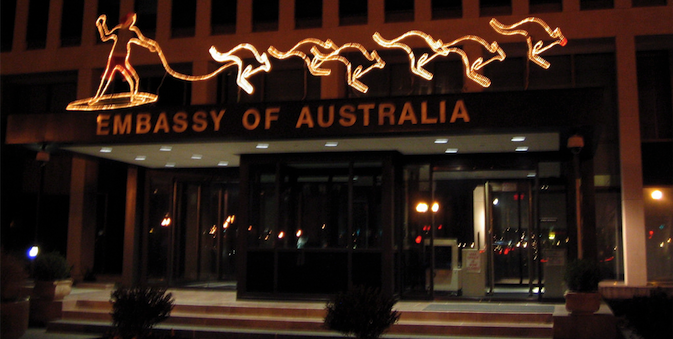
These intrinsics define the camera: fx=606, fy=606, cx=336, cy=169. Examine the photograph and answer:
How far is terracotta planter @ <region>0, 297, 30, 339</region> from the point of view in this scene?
10.4m

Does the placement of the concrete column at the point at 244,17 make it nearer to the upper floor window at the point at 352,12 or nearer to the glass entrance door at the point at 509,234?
the upper floor window at the point at 352,12

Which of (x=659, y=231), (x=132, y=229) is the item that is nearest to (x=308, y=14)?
(x=132, y=229)

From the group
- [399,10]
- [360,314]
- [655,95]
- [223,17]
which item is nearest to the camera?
[360,314]

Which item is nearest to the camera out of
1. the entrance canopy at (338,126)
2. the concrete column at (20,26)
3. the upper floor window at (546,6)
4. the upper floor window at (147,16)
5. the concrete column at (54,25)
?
the entrance canopy at (338,126)

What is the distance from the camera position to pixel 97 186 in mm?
19422

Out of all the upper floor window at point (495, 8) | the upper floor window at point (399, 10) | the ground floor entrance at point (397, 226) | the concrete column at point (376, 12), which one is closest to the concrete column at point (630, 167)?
the ground floor entrance at point (397, 226)

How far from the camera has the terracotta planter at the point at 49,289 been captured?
43.1 ft

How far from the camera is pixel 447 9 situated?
17.1 metres

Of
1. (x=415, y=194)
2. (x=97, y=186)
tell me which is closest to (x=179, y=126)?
(x=415, y=194)

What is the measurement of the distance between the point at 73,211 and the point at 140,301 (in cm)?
1055

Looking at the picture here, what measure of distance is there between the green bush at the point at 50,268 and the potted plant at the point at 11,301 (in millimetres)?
2341

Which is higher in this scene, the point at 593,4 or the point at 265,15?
the point at 265,15

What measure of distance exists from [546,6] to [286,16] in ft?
23.8

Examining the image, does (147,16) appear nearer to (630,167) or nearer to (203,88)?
(203,88)
